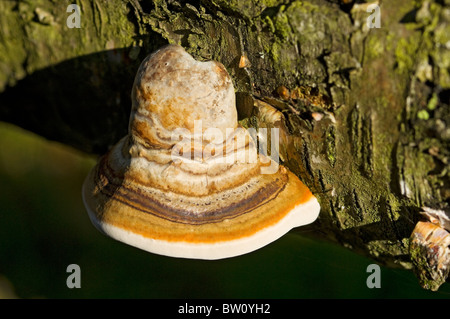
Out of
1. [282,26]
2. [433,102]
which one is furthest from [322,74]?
[433,102]

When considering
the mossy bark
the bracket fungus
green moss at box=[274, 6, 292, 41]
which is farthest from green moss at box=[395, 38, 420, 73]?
the bracket fungus

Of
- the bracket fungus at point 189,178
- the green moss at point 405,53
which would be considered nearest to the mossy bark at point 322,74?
the green moss at point 405,53

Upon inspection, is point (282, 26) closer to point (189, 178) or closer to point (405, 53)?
point (405, 53)

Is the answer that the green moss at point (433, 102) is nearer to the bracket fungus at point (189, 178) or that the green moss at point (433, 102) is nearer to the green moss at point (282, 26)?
the green moss at point (282, 26)

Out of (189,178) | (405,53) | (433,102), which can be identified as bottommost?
(189,178)

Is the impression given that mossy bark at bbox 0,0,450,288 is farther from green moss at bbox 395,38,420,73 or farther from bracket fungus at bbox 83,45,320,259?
bracket fungus at bbox 83,45,320,259
